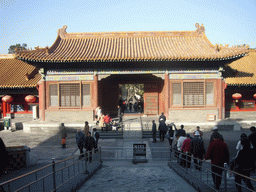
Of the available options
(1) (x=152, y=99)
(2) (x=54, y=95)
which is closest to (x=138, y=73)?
(1) (x=152, y=99)

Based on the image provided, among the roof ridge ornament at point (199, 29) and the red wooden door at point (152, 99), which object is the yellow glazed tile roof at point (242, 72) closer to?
the roof ridge ornament at point (199, 29)

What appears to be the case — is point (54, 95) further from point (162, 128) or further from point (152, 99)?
point (162, 128)

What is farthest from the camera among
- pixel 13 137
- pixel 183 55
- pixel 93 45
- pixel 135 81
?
pixel 135 81

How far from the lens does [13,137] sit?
16.6 meters

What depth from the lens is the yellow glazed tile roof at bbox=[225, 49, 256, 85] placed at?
65.7ft

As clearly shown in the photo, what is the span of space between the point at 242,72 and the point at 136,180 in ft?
58.6

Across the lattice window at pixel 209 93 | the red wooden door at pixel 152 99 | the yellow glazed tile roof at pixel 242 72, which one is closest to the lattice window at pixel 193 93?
the lattice window at pixel 209 93

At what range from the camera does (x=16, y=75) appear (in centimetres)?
2244

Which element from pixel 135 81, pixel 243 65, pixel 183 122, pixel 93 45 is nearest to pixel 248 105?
pixel 243 65

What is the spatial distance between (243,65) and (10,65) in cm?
2353

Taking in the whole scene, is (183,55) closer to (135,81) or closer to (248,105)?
(135,81)

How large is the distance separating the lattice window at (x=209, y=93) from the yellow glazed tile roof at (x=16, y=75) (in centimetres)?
1490

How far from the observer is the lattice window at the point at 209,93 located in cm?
1897

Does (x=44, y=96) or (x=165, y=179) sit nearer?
(x=165, y=179)
